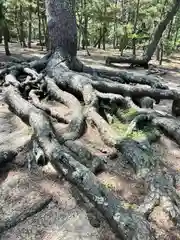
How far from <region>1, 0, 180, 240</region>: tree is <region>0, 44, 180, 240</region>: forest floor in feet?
0.41

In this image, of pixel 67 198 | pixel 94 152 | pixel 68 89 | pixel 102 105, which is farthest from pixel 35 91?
pixel 67 198

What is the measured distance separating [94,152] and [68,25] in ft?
14.6

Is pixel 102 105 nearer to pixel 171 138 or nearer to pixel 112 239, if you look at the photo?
pixel 171 138

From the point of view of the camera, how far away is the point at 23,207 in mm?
3043

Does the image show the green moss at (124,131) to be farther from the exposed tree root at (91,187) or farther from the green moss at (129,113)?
the exposed tree root at (91,187)

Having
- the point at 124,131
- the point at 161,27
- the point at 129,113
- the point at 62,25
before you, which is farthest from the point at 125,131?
the point at 161,27

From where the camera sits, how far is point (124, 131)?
15.3ft

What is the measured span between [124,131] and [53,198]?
73.1 inches

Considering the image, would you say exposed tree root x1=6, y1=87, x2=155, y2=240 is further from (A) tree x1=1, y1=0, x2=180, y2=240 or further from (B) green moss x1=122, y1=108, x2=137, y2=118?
(B) green moss x1=122, y1=108, x2=137, y2=118

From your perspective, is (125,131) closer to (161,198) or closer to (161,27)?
(161,198)

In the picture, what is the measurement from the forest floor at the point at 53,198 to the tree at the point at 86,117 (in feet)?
0.41

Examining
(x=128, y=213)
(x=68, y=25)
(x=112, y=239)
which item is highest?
(x=68, y=25)

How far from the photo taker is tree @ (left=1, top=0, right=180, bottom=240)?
2.88m

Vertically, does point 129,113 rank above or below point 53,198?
above
